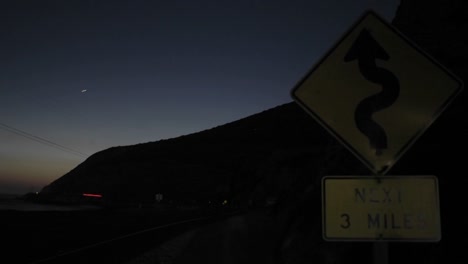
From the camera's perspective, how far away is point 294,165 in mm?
67062

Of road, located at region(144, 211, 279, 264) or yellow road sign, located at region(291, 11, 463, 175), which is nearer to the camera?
yellow road sign, located at region(291, 11, 463, 175)

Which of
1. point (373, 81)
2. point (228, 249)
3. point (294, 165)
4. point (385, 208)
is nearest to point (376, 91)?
point (373, 81)

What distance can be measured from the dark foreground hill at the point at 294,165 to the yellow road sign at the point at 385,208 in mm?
600

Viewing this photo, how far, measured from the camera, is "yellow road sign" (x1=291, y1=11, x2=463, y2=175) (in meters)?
3.12

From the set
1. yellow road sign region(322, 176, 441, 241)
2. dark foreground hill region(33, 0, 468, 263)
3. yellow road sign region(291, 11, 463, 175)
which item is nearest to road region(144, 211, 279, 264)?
dark foreground hill region(33, 0, 468, 263)

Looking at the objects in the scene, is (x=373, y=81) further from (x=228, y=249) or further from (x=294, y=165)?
(x=294, y=165)

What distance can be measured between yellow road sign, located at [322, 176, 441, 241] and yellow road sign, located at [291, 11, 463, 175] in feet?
0.44

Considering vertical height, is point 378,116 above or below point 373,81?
below

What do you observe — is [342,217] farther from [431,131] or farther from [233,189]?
[233,189]

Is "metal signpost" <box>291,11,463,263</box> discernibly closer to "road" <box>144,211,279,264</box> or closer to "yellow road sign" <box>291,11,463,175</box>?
"yellow road sign" <box>291,11,463,175</box>

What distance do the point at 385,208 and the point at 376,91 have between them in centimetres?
74

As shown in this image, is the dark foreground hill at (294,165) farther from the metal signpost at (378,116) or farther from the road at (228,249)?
the road at (228,249)

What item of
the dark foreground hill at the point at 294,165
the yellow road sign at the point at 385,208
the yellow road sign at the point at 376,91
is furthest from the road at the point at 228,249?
the yellow road sign at the point at 376,91

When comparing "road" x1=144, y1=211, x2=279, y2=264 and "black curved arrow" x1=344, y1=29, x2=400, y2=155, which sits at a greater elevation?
"black curved arrow" x1=344, y1=29, x2=400, y2=155
